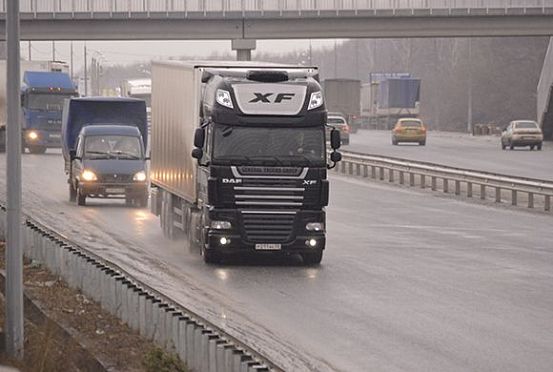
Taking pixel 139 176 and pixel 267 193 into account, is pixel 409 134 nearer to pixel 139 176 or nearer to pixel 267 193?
pixel 139 176

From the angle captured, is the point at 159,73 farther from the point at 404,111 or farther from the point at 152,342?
the point at 404,111

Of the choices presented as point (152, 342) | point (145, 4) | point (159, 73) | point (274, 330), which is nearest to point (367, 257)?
point (159, 73)

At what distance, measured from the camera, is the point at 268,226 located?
23312mm

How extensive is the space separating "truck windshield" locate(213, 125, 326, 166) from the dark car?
14.1 m

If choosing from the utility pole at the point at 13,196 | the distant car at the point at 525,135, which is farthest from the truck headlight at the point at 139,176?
the distant car at the point at 525,135

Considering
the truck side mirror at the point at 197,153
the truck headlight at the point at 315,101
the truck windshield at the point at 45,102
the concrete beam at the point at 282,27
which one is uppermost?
the concrete beam at the point at 282,27

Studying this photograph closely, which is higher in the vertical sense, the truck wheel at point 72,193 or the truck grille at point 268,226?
the truck grille at point 268,226

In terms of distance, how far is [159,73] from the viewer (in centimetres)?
2978

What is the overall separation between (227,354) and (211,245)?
39.6 ft

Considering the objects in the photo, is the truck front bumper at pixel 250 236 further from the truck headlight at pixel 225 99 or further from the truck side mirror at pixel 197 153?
the truck headlight at pixel 225 99

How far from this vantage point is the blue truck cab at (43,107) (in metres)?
65.1

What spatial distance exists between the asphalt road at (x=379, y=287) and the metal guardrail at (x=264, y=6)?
101 ft

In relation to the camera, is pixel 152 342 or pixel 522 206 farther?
pixel 522 206

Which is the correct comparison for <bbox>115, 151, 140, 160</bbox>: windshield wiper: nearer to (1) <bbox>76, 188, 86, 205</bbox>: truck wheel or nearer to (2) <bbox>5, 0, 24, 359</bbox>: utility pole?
(1) <bbox>76, 188, 86, 205</bbox>: truck wheel
